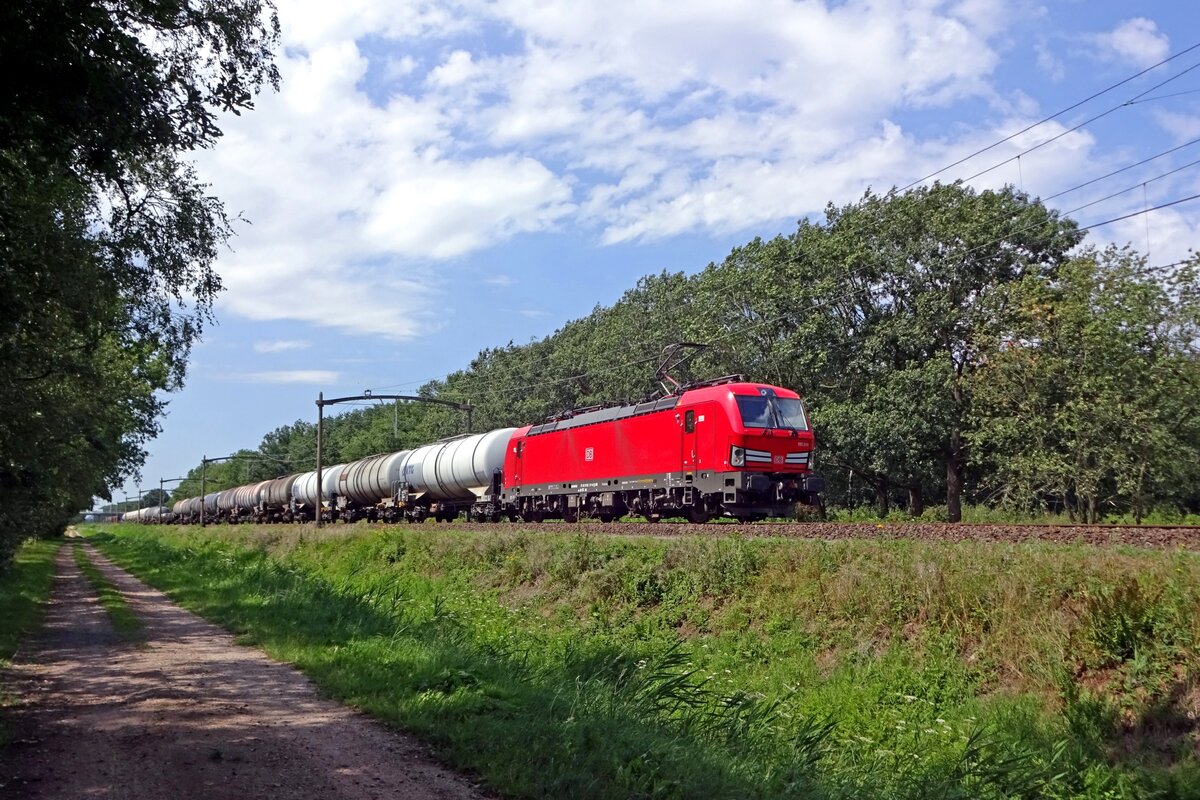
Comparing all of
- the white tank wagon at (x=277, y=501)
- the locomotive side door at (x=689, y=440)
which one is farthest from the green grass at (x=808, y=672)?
the white tank wagon at (x=277, y=501)

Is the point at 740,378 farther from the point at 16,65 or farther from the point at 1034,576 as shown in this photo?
the point at 16,65

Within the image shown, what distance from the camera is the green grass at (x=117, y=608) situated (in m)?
15.6

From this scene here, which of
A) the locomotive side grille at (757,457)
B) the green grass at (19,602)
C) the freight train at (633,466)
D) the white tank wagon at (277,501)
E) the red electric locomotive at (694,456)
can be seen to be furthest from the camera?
the white tank wagon at (277,501)

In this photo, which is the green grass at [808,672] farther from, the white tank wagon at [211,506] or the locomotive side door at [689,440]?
the white tank wagon at [211,506]

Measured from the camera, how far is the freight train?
22516 mm

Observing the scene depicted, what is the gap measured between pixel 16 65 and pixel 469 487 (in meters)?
30.3

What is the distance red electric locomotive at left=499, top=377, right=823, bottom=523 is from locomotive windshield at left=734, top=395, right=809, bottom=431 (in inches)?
1.2

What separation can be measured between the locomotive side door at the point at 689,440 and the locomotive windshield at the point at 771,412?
1.53 metres

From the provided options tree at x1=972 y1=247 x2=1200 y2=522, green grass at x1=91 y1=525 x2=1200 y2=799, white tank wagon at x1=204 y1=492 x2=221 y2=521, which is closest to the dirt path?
green grass at x1=91 y1=525 x2=1200 y2=799

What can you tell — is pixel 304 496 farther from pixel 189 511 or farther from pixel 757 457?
pixel 189 511

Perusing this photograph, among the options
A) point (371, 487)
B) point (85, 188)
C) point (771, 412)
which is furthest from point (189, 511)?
point (85, 188)

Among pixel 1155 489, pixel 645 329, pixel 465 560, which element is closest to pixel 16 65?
pixel 465 560

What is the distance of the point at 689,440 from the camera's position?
934 inches

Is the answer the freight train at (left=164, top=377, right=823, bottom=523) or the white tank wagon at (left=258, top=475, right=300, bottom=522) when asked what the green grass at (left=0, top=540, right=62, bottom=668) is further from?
the white tank wagon at (left=258, top=475, right=300, bottom=522)
